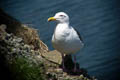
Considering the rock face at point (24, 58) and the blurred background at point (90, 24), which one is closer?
the rock face at point (24, 58)

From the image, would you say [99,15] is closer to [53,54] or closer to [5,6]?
[5,6]

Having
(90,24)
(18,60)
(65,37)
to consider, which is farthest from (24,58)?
(90,24)

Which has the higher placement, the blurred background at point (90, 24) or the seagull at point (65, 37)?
the blurred background at point (90, 24)

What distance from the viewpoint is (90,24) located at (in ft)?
50.3

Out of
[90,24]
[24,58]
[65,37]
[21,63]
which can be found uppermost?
[90,24]

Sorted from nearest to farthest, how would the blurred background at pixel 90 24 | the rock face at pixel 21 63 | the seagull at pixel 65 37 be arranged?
the rock face at pixel 21 63 < the seagull at pixel 65 37 < the blurred background at pixel 90 24

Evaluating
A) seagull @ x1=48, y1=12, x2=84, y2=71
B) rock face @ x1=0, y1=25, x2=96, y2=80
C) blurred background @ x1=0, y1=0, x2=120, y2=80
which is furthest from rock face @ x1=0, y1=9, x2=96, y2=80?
blurred background @ x1=0, y1=0, x2=120, y2=80

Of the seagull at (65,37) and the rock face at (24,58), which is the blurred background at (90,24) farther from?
the seagull at (65,37)

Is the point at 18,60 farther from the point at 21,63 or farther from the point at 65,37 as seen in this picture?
the point at 65,37

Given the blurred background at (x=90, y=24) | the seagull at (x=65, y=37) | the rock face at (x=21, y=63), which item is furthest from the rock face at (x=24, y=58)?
the blurred background at (x=90, y=24)

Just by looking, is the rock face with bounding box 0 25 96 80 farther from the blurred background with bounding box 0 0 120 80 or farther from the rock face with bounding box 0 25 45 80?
the blurred background with bounding box 0 0 120 80

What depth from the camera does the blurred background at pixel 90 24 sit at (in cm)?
1357

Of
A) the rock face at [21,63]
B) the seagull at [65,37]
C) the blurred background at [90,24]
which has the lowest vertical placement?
the rock face at [21,63]

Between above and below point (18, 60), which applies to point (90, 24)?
above
